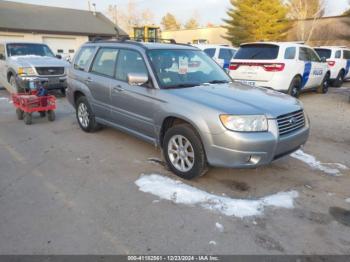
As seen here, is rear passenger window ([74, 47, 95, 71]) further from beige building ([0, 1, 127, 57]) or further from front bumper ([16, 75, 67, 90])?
beige building ([0, 1, 127, 57])

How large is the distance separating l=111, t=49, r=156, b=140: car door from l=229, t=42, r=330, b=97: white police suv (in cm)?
450

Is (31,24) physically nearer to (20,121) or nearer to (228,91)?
(20,121)

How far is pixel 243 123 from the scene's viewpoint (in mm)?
3537

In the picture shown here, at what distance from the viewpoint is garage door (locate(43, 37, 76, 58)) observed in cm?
2891

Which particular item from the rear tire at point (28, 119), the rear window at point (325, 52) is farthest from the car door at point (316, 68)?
the rear tire at point (28, 119)

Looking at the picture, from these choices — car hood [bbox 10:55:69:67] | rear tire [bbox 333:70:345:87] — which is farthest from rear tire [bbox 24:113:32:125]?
rear tire [bbox 333:70:345:87]

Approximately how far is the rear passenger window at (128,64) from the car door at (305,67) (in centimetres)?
670

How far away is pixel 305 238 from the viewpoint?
2.94 meters

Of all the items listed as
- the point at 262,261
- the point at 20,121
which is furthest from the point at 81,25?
the point at 262,261

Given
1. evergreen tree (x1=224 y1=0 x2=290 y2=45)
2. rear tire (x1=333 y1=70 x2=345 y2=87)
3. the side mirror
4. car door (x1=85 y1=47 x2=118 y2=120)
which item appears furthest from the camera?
evergreen tree (x1=224 y1=0 x2=290 y2=45)

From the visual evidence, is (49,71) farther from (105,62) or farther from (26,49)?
(105,62)

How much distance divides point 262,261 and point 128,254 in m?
1.17

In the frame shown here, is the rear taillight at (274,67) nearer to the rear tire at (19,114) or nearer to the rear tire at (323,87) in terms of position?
the rear tire at (323,87)

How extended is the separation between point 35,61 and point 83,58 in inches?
204
